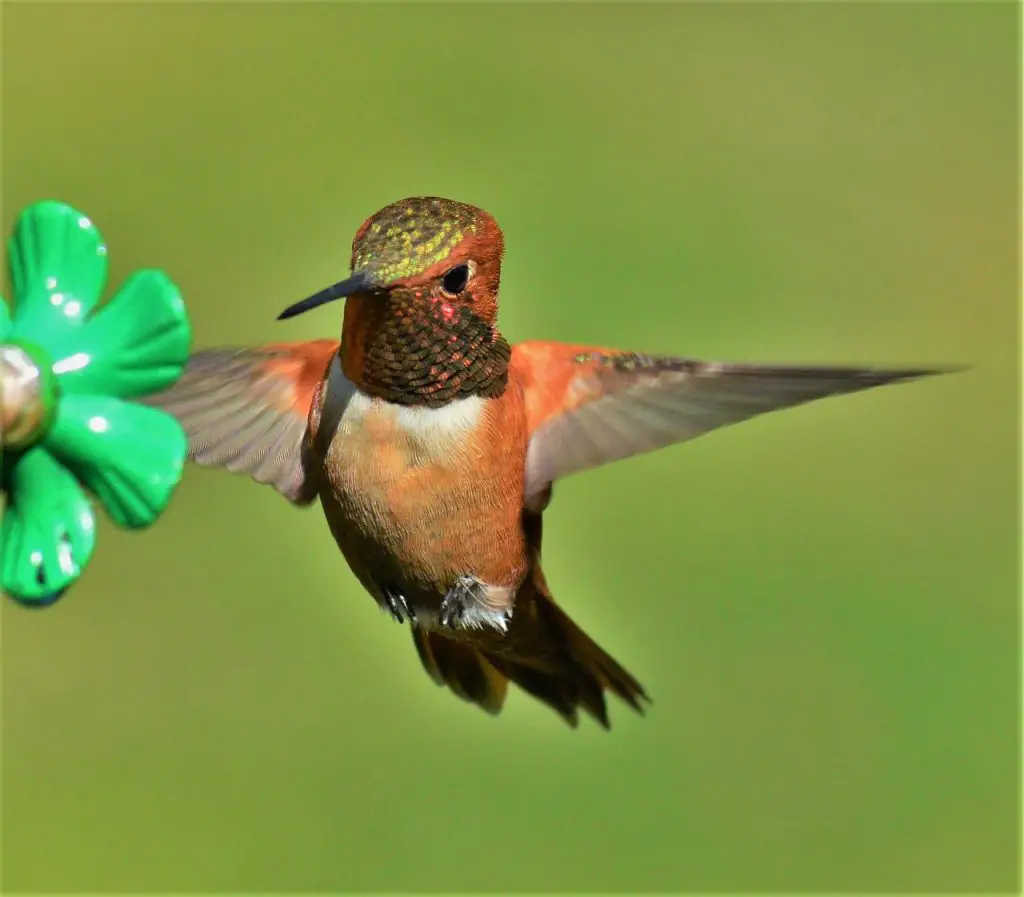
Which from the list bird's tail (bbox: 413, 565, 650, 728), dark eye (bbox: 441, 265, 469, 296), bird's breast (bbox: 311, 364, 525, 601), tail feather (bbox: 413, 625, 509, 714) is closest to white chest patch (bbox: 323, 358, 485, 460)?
bird's breast (bbox: 311, 364, 525, 601)

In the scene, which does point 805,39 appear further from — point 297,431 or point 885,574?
point 297,431

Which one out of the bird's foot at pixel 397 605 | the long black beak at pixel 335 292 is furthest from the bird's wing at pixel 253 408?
the long black beak at pixel 335 292

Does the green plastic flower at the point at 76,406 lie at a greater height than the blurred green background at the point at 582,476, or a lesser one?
lesser

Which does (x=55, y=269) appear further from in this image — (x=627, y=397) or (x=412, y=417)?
(x=627, y=397)

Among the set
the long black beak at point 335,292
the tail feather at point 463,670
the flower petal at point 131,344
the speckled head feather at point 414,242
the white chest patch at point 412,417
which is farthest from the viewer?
the tail feather at point 463,670

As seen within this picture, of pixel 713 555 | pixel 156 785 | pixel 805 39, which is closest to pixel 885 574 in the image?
pixel 713 555

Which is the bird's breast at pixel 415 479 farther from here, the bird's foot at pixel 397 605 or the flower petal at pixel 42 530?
the flower petal at pixel 42 530

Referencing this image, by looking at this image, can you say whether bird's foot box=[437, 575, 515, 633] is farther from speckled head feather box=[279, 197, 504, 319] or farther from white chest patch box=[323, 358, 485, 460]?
speckled head feather box=[279, 197, 504, 319]
